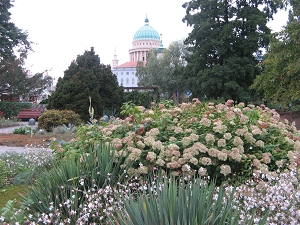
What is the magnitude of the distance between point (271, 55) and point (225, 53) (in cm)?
917

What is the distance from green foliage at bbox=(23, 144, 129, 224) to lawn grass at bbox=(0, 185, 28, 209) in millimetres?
1332

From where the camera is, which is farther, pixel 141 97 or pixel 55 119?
pixel 141 97

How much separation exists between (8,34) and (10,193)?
730 inches

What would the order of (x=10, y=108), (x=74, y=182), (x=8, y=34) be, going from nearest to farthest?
(x=74, y=182)
(x=8, y=34)
(x=10, y=108)

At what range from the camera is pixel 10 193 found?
16.9 ft

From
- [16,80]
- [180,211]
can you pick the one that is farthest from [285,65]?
[16,80]

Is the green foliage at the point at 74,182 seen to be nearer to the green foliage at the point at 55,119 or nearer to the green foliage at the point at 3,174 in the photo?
the green foliage at the point at 3,174

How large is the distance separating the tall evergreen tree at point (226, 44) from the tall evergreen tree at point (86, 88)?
909cm

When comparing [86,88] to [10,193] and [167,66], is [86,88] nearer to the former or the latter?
[10,193]

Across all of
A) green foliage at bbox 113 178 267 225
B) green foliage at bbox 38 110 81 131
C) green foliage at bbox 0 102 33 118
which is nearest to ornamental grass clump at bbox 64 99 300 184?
green foliage at bbox 113 178 267 225

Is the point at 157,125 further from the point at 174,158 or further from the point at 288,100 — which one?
the point at 288,100

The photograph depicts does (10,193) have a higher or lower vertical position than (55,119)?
lower

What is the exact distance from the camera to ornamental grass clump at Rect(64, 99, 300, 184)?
391 cm

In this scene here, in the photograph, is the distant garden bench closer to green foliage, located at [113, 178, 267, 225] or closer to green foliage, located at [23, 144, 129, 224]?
green foliage, located at [23, 144, 129, 224]
